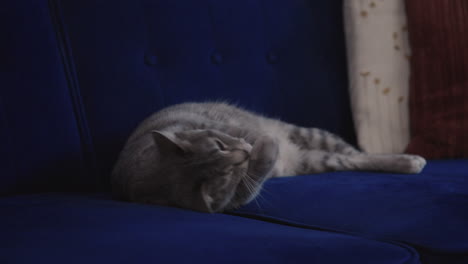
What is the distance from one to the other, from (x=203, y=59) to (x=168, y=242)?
1082 mm

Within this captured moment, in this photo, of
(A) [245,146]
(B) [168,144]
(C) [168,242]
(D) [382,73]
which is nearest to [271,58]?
(D) [382,73]

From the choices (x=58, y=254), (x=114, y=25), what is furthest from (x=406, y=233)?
(x=114, y=25)

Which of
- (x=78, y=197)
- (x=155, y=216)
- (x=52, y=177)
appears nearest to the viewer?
(x=155, y=216)

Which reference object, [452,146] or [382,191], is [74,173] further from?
[452,146]

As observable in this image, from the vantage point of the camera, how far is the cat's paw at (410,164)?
1430 millimetres

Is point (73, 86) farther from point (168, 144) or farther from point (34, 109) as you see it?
point (168, 144)

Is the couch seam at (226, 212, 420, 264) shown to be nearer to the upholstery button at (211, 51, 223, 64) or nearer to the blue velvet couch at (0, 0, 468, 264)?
the blue velvet couch at (0, 0, 468, 264)

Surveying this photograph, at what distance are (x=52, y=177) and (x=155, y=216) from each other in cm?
63

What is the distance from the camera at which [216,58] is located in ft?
5.88

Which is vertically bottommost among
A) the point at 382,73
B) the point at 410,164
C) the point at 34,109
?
the point at 410,164

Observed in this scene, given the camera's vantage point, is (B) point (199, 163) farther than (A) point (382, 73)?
No

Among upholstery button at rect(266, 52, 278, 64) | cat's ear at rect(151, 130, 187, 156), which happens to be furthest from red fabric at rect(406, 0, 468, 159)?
cat's ear at rect(151, 130, 187, 156)

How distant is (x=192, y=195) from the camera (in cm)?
121

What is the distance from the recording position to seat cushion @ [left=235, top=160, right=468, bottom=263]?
855 millimetres
